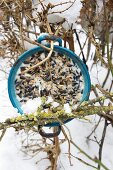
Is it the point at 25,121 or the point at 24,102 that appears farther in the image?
the point at 24,102

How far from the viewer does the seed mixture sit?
0.94 metres

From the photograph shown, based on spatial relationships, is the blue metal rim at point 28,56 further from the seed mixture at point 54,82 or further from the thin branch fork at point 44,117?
the thin branch fork at point 44,117

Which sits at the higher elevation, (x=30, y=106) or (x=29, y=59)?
(x=29, y=59)

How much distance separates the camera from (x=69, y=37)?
126cm

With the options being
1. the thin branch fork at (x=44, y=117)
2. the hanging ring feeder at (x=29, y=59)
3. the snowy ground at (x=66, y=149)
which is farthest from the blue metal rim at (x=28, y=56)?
the snowy ground at (x=66, y=149)

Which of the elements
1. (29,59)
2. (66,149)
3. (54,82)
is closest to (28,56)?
(29,59)

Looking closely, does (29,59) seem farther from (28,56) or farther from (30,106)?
(30,106)

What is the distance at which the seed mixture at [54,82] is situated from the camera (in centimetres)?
94

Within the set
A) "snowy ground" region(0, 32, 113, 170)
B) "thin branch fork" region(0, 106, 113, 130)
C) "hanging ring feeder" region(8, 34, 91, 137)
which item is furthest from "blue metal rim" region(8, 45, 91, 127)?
"snowy ground" region(0, 32, 113, 170)

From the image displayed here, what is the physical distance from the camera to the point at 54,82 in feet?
3.18

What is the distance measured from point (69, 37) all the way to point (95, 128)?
93 cm

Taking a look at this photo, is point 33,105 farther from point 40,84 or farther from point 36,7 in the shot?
point 36,7

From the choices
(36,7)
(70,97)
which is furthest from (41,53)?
(36,7)

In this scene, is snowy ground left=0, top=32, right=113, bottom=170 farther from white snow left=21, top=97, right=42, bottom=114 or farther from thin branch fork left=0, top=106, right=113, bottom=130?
thin branch fork left=0, top=106, right=113, bottom=130
